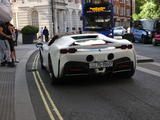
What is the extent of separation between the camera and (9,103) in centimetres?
741

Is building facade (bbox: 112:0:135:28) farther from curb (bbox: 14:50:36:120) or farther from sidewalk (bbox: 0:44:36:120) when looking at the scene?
curb (bbox: 14:50:36:120)

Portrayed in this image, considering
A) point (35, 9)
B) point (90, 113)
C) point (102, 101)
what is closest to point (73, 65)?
point (102, 101)

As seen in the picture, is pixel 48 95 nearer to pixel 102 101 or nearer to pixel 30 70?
pixel 102 101

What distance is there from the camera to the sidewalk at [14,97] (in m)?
6.42

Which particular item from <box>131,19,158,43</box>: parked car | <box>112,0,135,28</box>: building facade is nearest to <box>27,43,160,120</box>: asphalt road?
<box>131,19,158,43</box>: parked car

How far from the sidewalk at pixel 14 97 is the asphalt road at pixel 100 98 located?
171 millimetres

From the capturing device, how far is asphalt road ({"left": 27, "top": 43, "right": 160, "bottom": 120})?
6.21m

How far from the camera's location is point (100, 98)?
7.54 metres

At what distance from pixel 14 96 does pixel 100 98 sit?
192 cm

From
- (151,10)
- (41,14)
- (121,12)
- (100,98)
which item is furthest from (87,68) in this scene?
(121,12)

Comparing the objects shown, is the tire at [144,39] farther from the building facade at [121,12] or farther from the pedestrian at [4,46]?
the building facade at [121,12]

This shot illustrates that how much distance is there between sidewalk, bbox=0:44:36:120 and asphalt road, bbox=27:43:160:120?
0.56 feet

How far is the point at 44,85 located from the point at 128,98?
2787 mm

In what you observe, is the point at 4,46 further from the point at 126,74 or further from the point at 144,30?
the point at 144,30
